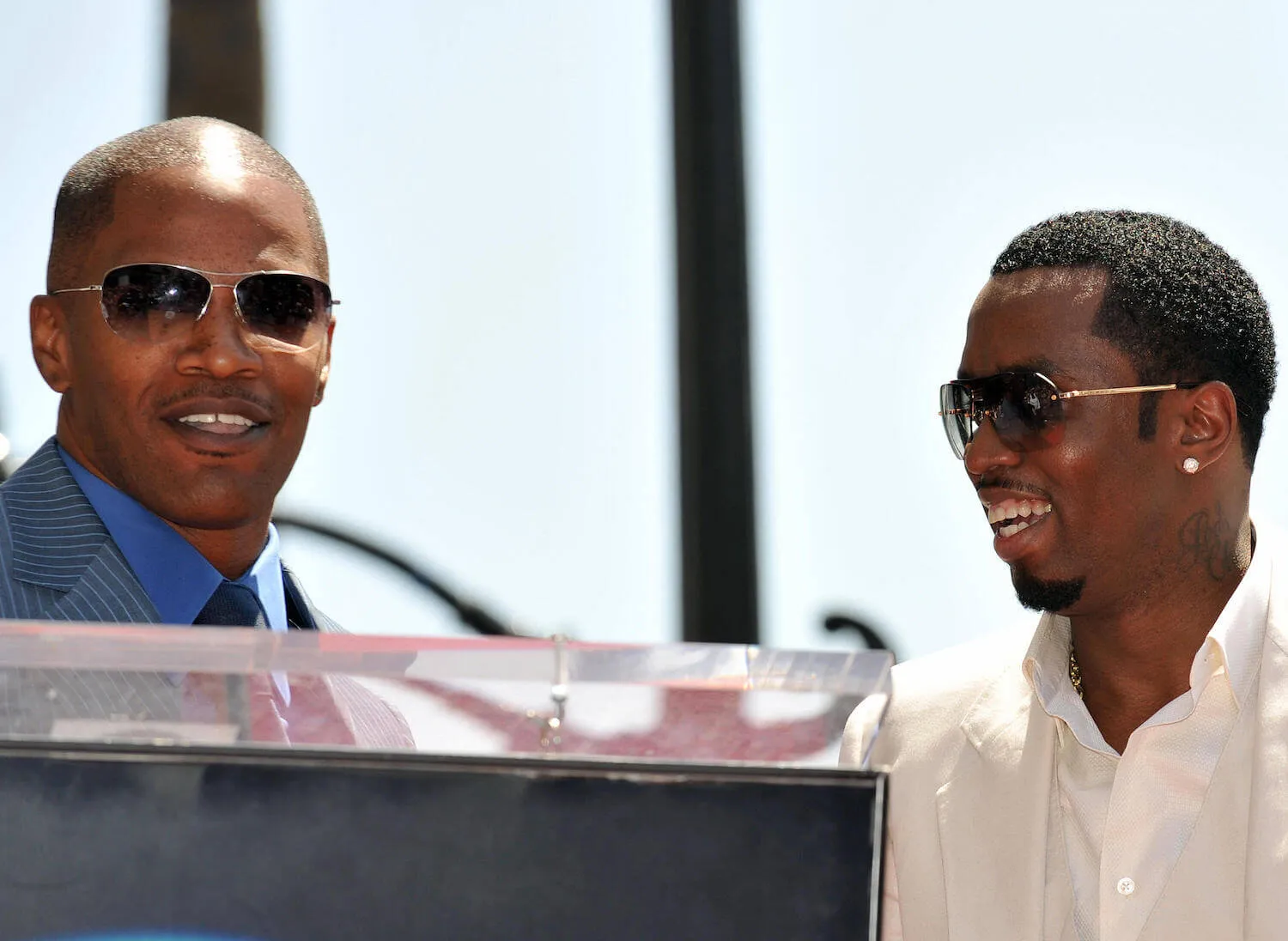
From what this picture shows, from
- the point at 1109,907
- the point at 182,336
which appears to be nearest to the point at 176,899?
the point at 182,336

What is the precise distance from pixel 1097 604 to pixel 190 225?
1.47m

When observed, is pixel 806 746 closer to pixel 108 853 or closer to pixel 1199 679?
pixel 108 853

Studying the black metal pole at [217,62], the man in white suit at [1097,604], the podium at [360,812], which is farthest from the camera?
the black metal pole at [217,62]

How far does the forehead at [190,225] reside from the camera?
Answer: 1978 millimetres

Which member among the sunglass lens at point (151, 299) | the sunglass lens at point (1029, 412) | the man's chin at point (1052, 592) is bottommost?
the man's chin at point (1052, 592)

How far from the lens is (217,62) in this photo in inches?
161

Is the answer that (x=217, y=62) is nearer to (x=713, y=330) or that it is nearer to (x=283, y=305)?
(x=713, y=330)

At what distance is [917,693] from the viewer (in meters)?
2.47

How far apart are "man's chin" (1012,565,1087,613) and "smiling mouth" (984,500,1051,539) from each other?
0.07 meters

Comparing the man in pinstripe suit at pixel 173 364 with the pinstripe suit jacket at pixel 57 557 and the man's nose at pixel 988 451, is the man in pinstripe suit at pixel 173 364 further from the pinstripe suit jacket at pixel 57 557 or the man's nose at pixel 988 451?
the man's nose at pixel 988 451

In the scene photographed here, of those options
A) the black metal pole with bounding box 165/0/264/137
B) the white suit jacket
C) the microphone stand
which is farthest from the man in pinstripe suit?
the black metal pole with bounding box 165/0/264/137

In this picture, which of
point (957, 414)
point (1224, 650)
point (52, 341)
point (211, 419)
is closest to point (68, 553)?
point (211, 419)

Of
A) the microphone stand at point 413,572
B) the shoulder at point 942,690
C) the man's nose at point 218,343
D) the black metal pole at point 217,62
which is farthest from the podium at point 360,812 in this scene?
the black metal pole at point 217,62

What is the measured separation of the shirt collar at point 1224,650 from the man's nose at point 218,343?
131 centimetres
